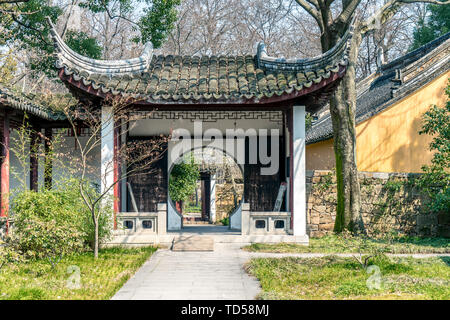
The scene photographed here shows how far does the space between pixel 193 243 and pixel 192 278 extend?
2.42 metres

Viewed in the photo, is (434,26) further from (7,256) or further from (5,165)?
(7,256)

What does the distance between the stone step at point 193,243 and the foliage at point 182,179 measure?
885 cm

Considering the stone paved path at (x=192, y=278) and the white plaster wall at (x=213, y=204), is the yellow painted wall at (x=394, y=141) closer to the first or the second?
the stone paved path at (x=192, y=278)

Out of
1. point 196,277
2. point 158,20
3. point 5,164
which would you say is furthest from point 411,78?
point 5,164

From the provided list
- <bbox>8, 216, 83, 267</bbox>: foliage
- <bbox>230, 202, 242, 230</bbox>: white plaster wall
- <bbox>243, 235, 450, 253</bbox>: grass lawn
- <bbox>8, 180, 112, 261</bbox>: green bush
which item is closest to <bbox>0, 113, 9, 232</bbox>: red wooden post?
<bbox>8, 180, 112, 261</bbox>: green bush

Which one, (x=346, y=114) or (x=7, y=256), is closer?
(x=7, y=256)

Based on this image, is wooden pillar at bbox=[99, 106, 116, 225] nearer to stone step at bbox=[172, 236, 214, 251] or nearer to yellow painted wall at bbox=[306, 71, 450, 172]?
stone step at bbox=[172, 236, 214, 251]

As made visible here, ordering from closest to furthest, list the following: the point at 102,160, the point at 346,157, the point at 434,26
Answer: the point at 102,160 < the point at 346,157 < the point at 434,26

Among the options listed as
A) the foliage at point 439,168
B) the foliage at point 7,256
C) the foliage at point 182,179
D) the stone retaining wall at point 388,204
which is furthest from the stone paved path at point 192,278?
the foliage at point 182,179

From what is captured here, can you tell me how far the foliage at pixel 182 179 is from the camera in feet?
57.9

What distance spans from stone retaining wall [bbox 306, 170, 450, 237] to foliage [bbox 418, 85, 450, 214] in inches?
12.4

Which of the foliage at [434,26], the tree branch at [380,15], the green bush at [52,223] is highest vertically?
the foliage at [434,26]

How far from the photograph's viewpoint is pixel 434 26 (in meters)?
18.8

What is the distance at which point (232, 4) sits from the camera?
70.2 ft
